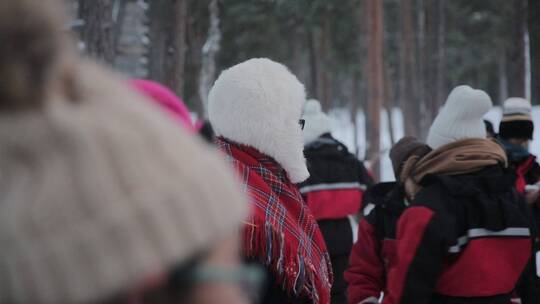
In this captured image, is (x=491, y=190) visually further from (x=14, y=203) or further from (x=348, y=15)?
(x=348, y=15)

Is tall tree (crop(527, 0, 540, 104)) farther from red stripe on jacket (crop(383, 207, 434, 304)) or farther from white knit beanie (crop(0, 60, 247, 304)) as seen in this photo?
white knit beanie (crop(0, 60, 247, 304))

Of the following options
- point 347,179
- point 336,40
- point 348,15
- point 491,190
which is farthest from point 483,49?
point 491,190

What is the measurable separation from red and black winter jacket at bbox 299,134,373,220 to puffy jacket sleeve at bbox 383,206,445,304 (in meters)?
2.49

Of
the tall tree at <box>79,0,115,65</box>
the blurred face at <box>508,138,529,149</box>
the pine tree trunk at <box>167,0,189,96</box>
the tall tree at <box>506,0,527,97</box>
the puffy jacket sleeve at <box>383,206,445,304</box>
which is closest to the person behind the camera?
the puffy jacket sleeve at <box>383,206,445,304</box>

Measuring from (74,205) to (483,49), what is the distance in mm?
37568

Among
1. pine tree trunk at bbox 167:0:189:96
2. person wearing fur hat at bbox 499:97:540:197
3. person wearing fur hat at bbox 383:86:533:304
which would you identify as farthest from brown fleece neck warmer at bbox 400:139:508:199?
pine tree trunk at bbox 167:0:189:96

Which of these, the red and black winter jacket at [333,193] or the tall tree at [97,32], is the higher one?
the tall tree at [97,32]

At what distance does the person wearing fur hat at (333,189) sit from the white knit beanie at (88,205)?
4.77 m

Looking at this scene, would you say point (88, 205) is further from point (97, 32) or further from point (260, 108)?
point (97, 32)

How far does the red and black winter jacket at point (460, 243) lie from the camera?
10.5 feet

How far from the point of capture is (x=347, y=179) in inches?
238

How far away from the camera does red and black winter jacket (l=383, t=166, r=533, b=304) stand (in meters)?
3.21

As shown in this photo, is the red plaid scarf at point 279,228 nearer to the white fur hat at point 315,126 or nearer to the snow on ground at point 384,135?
the white fur hat at point 315,126

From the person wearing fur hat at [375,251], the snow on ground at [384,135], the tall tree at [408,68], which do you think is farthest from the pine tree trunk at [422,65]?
the person wearing fur hat at [375,251]
